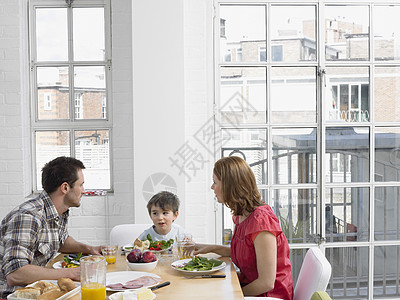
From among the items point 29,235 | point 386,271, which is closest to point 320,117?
point 386,271

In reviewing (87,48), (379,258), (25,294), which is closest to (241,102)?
(87,48)

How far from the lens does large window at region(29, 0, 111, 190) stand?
4.31m

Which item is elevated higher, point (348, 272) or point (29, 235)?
point (29, 235)

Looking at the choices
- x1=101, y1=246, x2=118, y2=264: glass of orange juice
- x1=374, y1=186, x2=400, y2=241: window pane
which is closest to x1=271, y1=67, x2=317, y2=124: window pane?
x1=374, y1=186, x2=400, y2=241: window pane

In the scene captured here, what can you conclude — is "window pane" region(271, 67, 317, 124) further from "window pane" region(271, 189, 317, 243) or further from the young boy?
the young boy

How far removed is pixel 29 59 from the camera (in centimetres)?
429

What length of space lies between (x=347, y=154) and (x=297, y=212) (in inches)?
24.6

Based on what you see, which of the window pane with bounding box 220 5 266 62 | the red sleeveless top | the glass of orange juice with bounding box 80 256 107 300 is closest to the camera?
the glass of orange juice with bounding box 80 256 107 300

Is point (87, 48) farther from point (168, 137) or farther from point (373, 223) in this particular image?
point (373, 223)

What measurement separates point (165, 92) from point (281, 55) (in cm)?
100

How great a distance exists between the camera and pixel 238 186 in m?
2.65

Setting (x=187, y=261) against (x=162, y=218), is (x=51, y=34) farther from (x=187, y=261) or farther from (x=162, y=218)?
(x=187, y=261)

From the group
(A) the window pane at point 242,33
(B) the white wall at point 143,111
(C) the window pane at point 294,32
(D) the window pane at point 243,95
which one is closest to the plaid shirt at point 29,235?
(B) the white wall at point 143,111

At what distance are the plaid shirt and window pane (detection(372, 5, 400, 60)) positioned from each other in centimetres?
285
